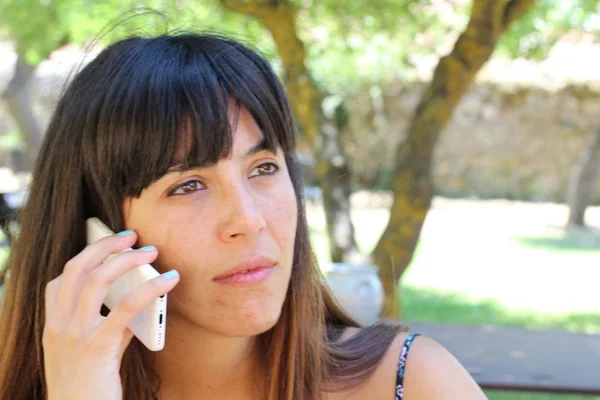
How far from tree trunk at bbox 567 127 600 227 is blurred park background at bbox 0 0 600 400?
0.09 feet

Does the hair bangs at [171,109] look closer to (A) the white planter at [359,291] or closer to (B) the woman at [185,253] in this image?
(B) the woman at [185,253]

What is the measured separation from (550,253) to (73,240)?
416 inches

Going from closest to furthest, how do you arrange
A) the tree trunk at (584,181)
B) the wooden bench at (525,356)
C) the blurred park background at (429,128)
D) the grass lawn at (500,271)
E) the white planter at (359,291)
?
the wooden bench at (525,356) < the white planter at (359,291) < the blurred park background at (429,128) < the grass lawn at (500,271) < the tree trunk at (584,181)

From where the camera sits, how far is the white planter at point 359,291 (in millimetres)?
3693

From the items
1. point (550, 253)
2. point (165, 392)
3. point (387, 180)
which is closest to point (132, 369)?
point (165, 392)

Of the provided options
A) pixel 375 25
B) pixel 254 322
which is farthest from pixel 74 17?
pixel 254 322

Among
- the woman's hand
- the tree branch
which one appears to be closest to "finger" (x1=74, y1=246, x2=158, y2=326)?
the woman's hand

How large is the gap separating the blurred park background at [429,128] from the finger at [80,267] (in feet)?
1.62

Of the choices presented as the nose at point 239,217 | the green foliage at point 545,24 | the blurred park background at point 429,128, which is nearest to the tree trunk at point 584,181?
the blurred park background at point 429,128

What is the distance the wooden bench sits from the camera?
3.57 meters

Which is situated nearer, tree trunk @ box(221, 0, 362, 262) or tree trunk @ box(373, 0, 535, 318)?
tree trunk @ box(373, 0, 535, 318)

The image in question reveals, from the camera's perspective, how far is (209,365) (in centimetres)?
177

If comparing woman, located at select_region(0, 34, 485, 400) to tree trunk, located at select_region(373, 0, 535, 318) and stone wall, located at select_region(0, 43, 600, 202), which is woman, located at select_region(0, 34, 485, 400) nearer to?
tree trunk, located at select_region(373, 0, 535, 318)

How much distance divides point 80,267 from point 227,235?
0.30 meters
